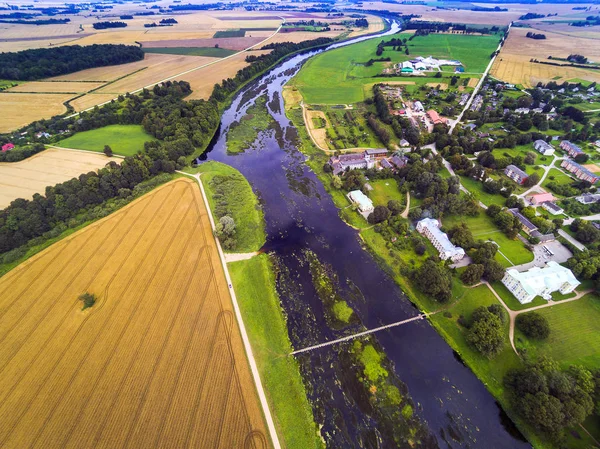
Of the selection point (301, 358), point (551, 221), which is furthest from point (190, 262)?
point (551, 221)

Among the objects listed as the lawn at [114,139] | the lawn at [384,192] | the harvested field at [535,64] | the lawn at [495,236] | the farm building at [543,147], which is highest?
the harvested field at [535,64]

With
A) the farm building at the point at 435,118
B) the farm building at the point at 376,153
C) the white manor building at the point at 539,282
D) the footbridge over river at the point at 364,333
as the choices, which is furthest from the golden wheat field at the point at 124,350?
the farm building at the point at 435,118

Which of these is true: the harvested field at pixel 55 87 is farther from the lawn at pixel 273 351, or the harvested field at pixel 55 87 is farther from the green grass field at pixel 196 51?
the lawn at pixel 273 351

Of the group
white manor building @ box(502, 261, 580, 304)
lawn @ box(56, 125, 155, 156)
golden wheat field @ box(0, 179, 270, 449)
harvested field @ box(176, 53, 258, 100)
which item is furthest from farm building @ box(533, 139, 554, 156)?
lawn @ box(56, 125, 155, 156)

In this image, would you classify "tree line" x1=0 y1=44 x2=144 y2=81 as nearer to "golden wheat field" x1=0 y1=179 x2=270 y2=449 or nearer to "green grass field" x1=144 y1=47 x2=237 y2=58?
"green grass field" x1=144 y1=47 x2=237 y2=58

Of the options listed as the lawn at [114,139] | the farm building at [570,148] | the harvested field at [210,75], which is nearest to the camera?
the farm building at [570,148]

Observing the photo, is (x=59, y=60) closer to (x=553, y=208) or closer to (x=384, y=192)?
(x=384, y=192)

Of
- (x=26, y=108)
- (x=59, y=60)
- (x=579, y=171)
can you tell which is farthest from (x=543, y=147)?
(x=59, y=60)
